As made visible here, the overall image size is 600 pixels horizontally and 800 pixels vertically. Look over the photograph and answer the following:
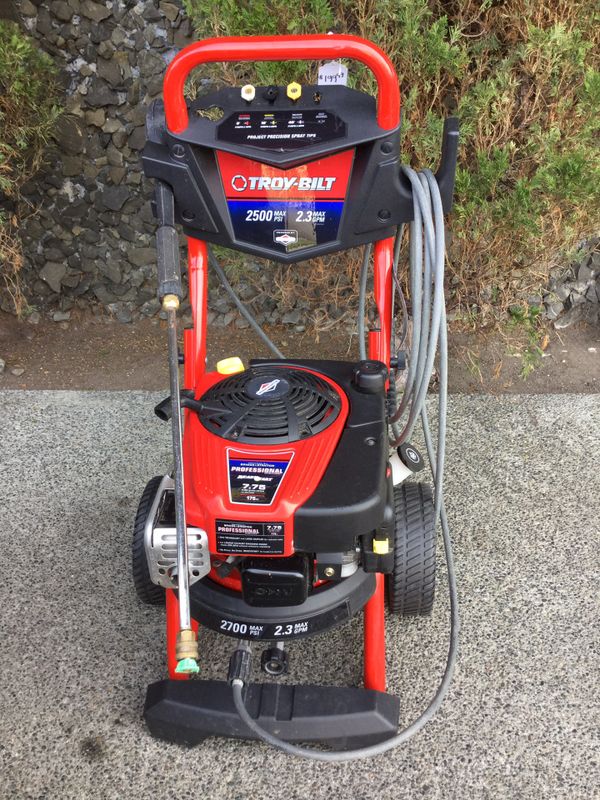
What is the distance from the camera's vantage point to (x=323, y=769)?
1.38 meters

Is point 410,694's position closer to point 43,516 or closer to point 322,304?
point 43,516

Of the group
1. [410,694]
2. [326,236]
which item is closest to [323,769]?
[410,694]

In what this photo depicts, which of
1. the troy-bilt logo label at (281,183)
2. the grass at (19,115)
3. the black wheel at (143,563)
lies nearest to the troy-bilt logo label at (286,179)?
the troy-bilt logo label at (281,183)

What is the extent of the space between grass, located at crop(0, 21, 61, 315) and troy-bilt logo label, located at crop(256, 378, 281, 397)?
1.56 m

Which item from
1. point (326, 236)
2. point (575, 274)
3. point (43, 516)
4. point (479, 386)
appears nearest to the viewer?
point (326, 236)

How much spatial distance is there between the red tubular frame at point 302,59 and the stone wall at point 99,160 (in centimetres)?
148

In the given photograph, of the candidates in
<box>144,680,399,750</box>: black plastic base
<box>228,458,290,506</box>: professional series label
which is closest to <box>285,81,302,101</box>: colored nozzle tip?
<box>228,458,290,506</box>: professional series label

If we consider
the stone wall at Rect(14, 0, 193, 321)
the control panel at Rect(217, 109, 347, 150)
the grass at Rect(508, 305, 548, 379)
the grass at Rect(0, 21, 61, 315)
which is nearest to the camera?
the control panel at Rect(217, 109, 347, 150)

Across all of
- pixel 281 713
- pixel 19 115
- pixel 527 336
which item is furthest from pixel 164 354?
pixel 281 713

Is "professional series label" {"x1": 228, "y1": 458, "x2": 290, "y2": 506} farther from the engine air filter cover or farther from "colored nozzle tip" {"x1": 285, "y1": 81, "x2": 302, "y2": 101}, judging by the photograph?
"colored nozzle tip" {"x1": 285, "y1": 81, "x2": 302, "y2": 101}

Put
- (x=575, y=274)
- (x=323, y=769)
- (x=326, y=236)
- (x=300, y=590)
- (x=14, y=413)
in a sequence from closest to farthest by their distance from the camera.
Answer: (x=300, y=590) < (x=323, y=769) < (x=326, y=236) < (x=14, y=413) < (x=575, y=274)

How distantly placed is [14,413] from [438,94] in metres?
1.79

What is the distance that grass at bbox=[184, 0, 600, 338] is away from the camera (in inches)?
81.7

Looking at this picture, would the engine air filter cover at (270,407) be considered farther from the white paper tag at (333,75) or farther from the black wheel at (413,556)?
the white paper tag at (333,75)
